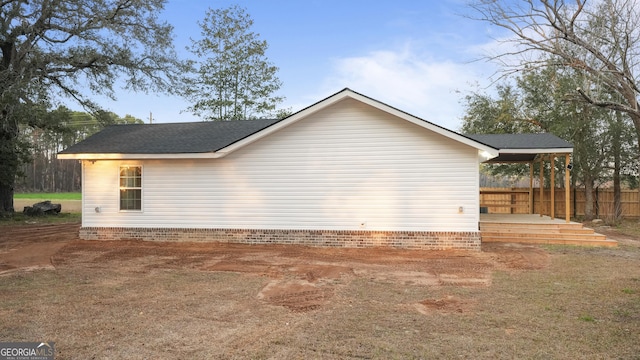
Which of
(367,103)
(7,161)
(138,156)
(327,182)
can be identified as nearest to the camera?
(367,103)

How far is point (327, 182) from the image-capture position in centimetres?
1195

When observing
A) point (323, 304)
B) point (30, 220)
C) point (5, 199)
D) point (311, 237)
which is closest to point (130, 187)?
point (311, 237)

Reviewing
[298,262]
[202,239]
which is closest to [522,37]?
[298,262]

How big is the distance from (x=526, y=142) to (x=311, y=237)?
8.39m

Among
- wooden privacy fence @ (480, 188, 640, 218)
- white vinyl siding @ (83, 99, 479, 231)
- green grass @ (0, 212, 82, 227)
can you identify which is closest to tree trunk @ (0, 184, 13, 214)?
green grass @ (0, 212, 82, 227)

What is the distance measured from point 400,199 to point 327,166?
7.59 feet

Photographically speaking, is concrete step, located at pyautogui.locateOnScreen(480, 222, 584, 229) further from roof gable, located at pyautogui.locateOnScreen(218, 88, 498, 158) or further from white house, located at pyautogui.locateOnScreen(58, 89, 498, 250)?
roof gable, located at pyautogui.locateOnScreen(218, 88, 498, 158)

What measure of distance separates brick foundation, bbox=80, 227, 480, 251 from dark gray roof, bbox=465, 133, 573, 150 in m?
3.55

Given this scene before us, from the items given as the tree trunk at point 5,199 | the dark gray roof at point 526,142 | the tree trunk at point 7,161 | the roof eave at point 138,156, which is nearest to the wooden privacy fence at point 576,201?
the dark gray roof at point 526,142

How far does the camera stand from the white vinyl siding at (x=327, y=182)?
1145cm

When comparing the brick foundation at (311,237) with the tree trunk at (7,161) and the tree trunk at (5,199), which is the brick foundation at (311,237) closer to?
the tree trunk at (7,161)

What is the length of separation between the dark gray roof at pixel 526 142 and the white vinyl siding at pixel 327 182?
2412 mm

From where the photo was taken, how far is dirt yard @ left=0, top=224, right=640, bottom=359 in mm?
4496

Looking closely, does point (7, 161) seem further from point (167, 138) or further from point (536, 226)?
point (536, 226)
